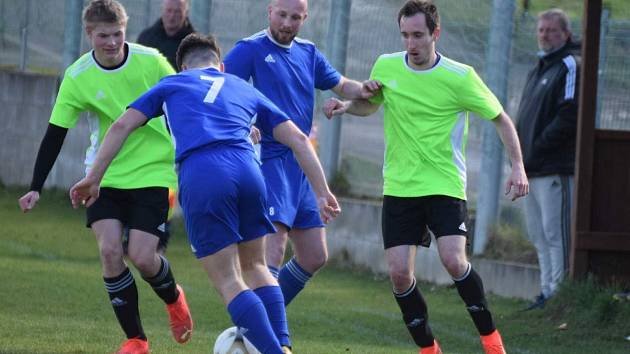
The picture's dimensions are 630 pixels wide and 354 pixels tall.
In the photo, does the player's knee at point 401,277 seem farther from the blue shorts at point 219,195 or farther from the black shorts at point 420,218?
the blue shorts at point 219,195

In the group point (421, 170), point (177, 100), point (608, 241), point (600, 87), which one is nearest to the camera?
point (177, 100)

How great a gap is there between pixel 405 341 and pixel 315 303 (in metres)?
2.12

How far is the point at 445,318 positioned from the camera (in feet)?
35.6

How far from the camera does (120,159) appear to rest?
8.04 m

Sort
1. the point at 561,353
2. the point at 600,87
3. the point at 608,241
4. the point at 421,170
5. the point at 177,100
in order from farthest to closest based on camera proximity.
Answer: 1. the point at 600,87
2. the point at 608,241
3. the point at 561,353
4. the point at 421,170
5. the point at 177,100

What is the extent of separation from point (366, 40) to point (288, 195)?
6.26 meters

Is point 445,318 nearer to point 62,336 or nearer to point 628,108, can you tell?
point 628,108

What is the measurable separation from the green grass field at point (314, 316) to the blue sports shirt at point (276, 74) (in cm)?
147

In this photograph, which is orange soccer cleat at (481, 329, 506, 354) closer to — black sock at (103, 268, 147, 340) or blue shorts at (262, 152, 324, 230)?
blue shorts at (262, 152, 324, 230)

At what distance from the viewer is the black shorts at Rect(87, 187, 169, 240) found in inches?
313

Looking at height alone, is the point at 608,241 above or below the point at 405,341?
above

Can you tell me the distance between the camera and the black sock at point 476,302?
7.93 meters

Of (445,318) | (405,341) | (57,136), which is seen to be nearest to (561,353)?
(405,341)

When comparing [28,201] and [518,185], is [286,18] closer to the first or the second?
[518,185]
